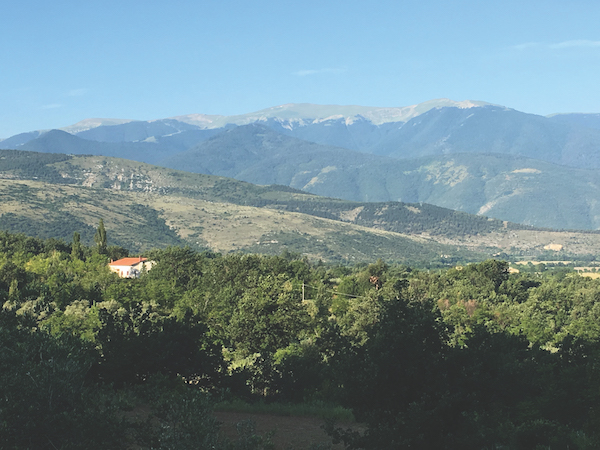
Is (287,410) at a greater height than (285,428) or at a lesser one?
lesser

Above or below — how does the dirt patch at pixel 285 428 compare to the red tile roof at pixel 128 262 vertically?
above

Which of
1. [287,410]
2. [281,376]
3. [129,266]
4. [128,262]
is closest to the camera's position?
[287,410]

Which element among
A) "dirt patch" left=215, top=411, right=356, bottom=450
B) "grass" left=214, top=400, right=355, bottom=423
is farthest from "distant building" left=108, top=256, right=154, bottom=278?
"dirt patch" left=215, top=411, right=356, bottom=450

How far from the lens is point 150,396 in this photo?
26250 mm

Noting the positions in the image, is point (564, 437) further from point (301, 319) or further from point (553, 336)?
point (553, 336)

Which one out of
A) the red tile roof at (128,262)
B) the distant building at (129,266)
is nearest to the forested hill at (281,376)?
the distant building at (129,266)

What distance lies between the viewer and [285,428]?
1236 inches

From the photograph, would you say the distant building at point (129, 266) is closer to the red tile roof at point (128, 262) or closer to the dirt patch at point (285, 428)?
the red tile roof at point (128, 262)

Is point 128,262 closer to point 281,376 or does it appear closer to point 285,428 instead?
point 281,376

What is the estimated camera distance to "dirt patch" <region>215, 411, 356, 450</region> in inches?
1136

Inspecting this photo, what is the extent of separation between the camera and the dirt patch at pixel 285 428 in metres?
28.9

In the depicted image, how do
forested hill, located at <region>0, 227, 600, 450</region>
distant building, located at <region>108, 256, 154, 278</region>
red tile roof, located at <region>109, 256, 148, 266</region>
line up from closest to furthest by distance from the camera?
forested hill, located at <region>0, 227, 600, 450</region> < distant building, located at <region>108, 256, 154, 278</region> < red tile roof, located at <region>109, 256, 148, 266</region>

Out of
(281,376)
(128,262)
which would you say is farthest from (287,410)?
(128,262)

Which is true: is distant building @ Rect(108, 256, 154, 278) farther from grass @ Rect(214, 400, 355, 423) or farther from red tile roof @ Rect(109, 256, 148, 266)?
grass @ Rect(214, 400, 355, 423)
